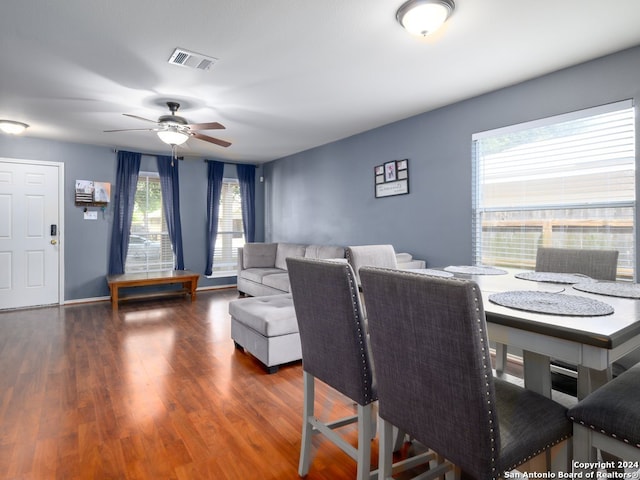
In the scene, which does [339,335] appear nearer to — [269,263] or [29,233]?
[269,263]

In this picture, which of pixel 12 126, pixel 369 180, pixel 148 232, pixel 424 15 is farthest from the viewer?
pixel 148 232

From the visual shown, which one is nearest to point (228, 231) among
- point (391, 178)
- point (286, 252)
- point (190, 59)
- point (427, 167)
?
point (286, 252)

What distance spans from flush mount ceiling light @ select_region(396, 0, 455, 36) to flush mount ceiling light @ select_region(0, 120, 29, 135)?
4664mm

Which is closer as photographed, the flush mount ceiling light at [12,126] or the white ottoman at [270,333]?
the white ottoman at [270,333]

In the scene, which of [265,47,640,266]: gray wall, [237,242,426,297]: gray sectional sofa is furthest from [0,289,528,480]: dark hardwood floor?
[265,47,640,266]: gray wall

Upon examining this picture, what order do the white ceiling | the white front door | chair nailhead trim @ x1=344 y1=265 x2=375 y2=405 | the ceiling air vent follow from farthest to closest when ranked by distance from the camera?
the white front door
the ceiling air vent
the white ceiling
chair nailhead trim @ x1=344 y1=265 x2=375 y2=405

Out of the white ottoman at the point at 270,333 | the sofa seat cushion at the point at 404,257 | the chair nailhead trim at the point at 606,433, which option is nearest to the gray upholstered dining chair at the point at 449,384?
the chair nailhead trim at the point at 606,433

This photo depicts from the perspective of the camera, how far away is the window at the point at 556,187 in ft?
9.00

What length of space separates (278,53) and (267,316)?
202 centimetres

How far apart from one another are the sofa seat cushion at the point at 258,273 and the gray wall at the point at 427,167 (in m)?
0.86

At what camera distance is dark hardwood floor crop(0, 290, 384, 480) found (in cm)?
179

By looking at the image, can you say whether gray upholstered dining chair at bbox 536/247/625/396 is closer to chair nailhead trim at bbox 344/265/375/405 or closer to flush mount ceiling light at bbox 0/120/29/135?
chair nailhead trim at bbox 344/265/375/405

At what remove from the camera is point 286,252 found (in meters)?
6.12

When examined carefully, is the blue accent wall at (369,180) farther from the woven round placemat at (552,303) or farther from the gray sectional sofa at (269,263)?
the woven round placemat at (552,303)
